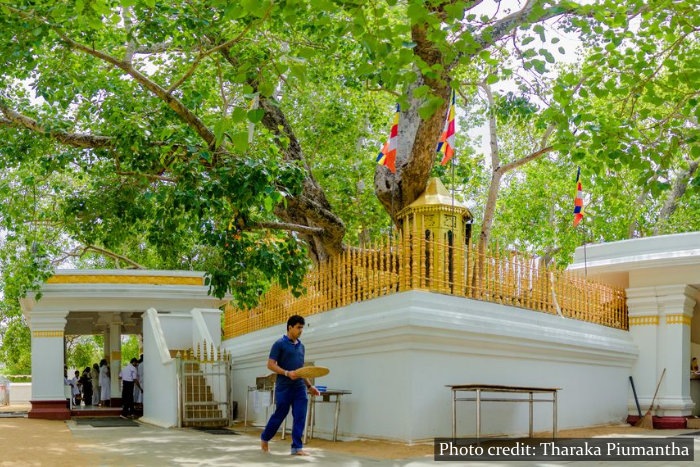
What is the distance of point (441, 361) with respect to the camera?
10414mm

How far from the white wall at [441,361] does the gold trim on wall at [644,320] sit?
3.93 feet

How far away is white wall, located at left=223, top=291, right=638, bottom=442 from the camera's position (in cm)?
1015

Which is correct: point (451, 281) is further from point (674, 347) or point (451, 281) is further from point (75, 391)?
point (75, 391)

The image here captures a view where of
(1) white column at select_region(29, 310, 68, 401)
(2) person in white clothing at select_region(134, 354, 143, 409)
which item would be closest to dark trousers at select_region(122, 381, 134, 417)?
(2) person in white clothing at select_region(134, 354, 143, 409)

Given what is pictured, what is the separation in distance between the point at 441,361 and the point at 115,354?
14840 millimetres

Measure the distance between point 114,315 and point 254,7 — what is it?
652 inches

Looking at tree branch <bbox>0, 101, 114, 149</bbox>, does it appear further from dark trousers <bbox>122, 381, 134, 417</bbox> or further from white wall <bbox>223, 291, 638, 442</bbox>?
dark trousers <bbox>122, 381, 134, 417</bbox>

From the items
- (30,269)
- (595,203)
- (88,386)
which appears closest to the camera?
(30,269)

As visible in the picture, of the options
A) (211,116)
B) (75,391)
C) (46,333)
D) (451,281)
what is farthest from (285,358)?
(75,391)

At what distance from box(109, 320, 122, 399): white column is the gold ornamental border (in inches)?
144

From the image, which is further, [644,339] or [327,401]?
[644,339]

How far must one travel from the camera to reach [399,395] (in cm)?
1017

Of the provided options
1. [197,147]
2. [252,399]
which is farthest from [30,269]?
[197,147]

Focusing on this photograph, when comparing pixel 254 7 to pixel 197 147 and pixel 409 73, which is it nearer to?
pixel 409 73
